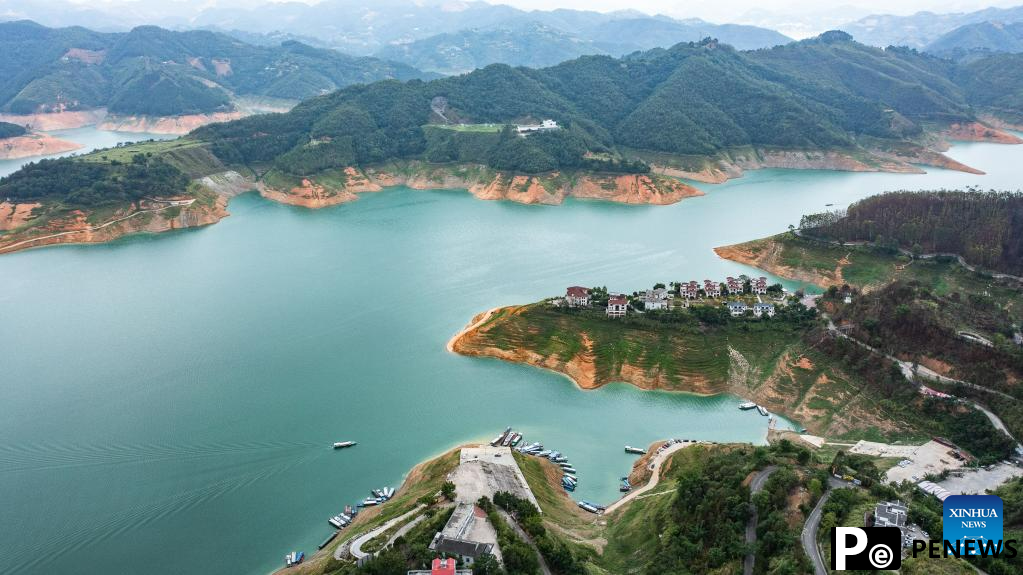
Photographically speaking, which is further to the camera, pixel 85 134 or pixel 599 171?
pixel 85 134

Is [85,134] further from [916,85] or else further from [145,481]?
[916,85]

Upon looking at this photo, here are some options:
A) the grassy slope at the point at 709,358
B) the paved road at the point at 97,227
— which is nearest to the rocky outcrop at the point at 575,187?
the paved road at the point at 97,227

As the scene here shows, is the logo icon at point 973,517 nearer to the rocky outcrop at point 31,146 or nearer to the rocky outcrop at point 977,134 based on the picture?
the rocky outcrop at point 977,134

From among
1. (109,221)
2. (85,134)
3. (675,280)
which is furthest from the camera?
(85,134)

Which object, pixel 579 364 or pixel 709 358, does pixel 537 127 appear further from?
pixel 709 358

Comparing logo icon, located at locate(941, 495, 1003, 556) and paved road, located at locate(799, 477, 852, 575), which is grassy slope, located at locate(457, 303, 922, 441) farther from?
logo icon, located at locate(941, 495, 1003, 556)

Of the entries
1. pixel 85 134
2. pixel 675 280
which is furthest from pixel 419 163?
pixel 85 134
